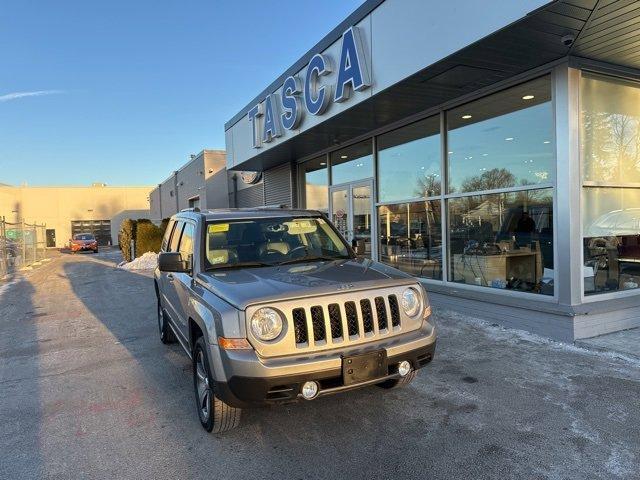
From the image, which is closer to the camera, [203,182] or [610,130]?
[610,130]

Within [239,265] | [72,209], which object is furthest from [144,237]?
[72,209]

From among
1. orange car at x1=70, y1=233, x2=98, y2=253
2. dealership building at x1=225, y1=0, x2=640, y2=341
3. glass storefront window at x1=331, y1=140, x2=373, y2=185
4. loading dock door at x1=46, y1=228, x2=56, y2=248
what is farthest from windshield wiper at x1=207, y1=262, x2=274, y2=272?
loading dock door at x1=46, y1=228, x2=56, y2=248

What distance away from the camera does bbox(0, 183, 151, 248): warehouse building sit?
2019 inches

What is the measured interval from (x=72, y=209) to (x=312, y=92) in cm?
5178

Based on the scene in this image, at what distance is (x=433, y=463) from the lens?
3250 mm

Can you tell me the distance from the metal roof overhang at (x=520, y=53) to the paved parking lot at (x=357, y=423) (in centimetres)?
374

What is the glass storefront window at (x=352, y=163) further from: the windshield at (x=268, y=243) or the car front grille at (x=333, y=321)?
the car front grille at (x=333, y=321)

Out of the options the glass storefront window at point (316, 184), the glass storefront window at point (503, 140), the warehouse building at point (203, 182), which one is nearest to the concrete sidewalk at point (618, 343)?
the glass storefront window at point (503, 140)

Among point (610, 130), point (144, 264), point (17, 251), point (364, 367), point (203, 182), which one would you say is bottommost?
point (144, 264)

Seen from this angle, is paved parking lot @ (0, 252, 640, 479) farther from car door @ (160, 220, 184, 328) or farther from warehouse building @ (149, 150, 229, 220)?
warehouse building @ (149, 150, 229, 220)

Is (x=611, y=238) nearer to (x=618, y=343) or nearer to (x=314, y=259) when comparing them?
(x=618, y=343)

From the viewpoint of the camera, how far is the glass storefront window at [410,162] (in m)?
9.00

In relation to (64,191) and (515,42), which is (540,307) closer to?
(515,42)

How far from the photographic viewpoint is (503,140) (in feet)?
25.0
